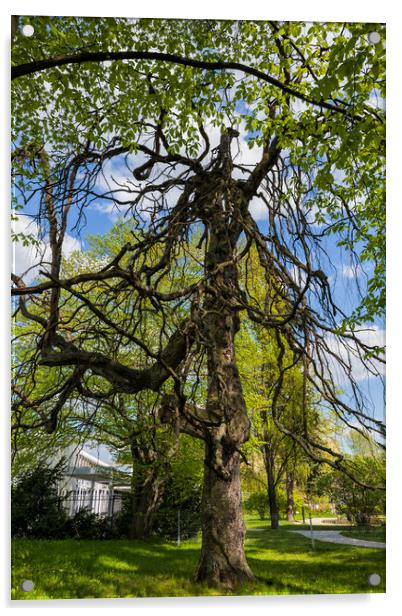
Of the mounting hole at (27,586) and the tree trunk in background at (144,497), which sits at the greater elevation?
the tree trunk in background at (144,497)

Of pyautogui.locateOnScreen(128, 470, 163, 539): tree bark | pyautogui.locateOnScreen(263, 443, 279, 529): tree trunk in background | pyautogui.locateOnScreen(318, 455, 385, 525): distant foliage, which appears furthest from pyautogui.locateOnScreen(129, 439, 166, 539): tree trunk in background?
pyautogui.locateOnScreen(318, 455, 385, 525): distant foliage

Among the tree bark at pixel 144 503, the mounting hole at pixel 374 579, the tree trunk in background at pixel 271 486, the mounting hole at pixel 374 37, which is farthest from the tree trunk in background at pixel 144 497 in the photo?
the mounting hole at pixel 374 37

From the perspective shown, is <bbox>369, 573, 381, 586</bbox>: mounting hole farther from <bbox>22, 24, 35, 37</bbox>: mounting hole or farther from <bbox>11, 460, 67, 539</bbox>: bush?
<bbox>22, 24, 35, 37</bbox>: mounting hole

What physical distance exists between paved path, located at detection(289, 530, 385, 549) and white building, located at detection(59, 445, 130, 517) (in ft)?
3.46

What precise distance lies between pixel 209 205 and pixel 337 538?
2116 millimetres

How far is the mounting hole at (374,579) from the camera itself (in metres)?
2.89

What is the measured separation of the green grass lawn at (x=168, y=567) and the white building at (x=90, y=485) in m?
0.19

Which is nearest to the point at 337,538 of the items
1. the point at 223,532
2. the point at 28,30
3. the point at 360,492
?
the point at 360,492

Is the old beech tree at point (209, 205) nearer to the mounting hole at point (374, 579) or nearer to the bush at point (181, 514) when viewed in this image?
the bush at point (181, 514)

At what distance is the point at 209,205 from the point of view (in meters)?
3.29

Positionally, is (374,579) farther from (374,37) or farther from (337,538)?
(374,37)

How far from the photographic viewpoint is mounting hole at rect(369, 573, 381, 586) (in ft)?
9.47

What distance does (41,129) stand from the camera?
118 inches
